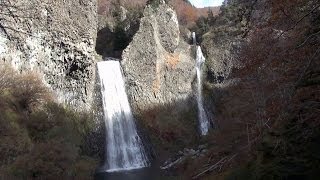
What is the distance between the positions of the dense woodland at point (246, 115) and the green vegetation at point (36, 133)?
0.06 metres

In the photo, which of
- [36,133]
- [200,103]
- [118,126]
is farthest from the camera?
[200,103]

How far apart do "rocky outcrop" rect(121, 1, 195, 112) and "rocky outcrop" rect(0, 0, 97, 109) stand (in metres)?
4.99

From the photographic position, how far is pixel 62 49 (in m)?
37.1

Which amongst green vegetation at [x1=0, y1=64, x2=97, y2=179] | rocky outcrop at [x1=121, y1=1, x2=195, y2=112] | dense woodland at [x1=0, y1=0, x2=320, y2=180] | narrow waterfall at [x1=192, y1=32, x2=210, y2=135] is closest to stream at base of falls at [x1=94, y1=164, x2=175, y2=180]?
dense woodland at [x1=0, y1=0, x2=320, y2=180]

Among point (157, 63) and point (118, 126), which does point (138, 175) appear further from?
Result: point (157, 63)

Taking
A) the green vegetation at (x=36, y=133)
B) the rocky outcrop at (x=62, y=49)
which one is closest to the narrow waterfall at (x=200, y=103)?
the rocky outcrop at (x=62, y=49)

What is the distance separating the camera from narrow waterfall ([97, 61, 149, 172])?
37.1 meters

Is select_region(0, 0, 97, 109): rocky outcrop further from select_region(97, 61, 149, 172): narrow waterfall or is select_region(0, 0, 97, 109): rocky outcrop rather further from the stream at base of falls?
the stream at base of falls

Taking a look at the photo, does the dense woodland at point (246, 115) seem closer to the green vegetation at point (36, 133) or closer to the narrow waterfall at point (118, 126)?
the green vegetation at point (36, 133)

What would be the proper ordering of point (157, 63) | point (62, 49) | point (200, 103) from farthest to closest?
1. point (200, 103)
2. point (157, 63)
3. point (62, 49)

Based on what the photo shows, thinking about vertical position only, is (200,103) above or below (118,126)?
above

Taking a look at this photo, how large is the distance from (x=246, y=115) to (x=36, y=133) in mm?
14970

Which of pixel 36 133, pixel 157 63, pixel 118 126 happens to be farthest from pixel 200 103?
pixel 36 133

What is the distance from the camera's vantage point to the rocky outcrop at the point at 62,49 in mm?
34312
